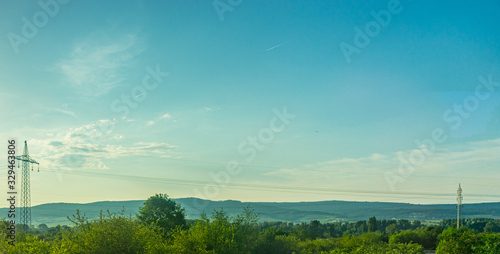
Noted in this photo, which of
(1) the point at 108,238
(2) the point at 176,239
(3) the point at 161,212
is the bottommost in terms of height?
(3) the point at 161,212

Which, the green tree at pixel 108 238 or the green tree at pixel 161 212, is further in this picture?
the green tree at pixel 161 212

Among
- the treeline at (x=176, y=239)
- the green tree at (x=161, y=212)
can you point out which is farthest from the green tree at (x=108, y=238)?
the green tree at (x=161, y=212)

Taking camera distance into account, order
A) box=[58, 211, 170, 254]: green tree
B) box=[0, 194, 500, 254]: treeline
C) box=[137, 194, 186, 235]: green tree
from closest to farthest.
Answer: box=[58, 211, 170, 254]: green tree < box=[0, 194, 500, 254]: treeline < box=[137, 194, 186, 235]: green tree

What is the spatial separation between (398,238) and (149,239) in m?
80.3

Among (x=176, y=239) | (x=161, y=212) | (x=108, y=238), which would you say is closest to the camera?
(x=108, y=238)

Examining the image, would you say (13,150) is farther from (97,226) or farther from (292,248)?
(292,248)

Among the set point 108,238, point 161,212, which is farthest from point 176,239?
point 161,212

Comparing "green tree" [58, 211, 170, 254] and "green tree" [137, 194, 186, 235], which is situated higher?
"green tree" [58, 211, 170, 254]

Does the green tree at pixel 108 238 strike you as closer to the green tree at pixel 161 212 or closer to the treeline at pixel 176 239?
the treeline at pixel 176 239

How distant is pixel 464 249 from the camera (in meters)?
46.1

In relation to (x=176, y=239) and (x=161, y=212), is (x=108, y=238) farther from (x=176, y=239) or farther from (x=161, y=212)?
(x=161, y=212)

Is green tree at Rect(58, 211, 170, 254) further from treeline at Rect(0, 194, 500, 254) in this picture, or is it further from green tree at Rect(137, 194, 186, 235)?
green tree at Rect(137, 194, 186, 235)

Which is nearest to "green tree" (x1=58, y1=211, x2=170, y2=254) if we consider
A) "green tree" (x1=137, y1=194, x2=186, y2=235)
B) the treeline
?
the treeline

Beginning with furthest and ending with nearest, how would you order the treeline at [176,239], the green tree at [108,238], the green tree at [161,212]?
1. the green tree at [161,212]
2. the treeline at [176,239]
3. the green tree at [108,238]
